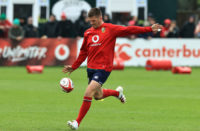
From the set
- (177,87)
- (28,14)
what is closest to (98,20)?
(177,87)

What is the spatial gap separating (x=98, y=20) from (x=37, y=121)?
2205 millimetres

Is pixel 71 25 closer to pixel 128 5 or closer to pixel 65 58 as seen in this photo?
pixel 65 58

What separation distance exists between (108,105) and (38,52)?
1504cm

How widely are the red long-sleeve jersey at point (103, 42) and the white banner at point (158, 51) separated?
1814 centimetres

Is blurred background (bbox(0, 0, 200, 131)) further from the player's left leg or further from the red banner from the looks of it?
the player's left leg

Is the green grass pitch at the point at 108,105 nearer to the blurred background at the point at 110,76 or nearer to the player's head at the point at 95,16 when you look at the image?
the blurred background at the point at 110,76

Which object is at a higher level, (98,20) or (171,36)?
(98,20)

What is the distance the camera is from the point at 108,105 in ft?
49.1

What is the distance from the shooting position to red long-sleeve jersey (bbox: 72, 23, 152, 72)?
11375 mm

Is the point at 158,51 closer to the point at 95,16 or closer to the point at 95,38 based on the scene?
the point at 95,38

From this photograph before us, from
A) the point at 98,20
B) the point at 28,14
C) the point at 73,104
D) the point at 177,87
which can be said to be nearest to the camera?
the point at 98,20

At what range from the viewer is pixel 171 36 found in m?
31.9

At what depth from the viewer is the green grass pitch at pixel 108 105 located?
37.9ft

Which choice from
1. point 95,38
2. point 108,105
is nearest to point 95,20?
point 95,38
